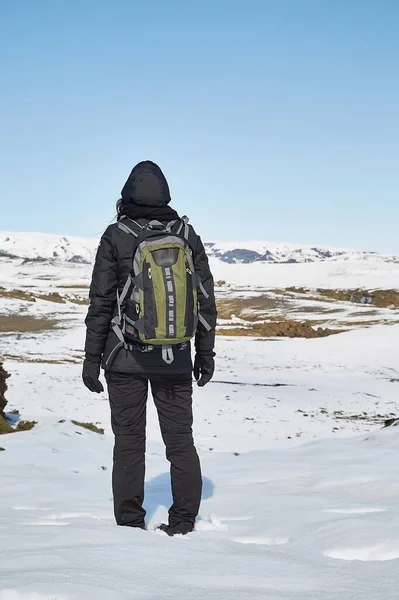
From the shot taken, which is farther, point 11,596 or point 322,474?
point 322,474

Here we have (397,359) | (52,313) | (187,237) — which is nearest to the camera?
(187,237)

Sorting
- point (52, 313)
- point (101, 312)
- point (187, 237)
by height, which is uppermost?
point (187, 237)

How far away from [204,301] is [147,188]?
2.69ft

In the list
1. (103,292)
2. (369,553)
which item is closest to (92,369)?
(103,292)

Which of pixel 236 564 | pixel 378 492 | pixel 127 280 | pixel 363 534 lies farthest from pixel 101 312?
pixel 378 492

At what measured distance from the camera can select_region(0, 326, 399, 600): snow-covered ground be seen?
7.55 feet

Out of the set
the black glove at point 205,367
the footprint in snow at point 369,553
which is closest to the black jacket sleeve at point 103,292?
the black glove at point 205,367

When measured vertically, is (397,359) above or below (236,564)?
below

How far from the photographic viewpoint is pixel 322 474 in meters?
5.21

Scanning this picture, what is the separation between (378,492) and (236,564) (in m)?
2.18

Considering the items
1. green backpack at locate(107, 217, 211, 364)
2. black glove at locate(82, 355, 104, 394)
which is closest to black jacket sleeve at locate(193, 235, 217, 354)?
green backpack at locate(107, 217, 211, 364)

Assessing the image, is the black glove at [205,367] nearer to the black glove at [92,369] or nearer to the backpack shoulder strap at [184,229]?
the black glove at [92,369]

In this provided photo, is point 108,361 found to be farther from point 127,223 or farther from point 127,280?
point 127,223

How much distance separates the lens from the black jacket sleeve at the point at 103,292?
3.45m
